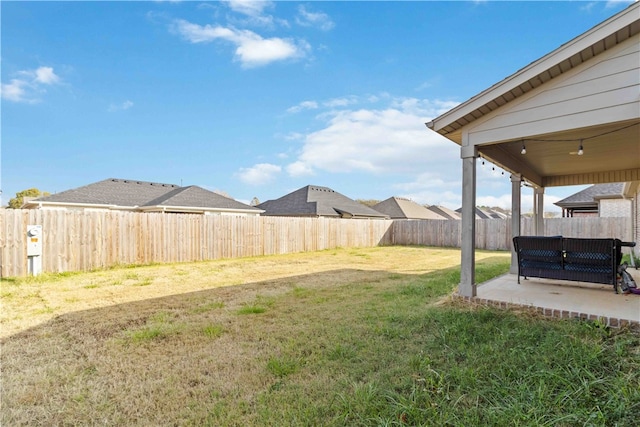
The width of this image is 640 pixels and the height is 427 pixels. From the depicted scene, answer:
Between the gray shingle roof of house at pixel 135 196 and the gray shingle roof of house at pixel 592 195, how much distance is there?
1878 centimetres

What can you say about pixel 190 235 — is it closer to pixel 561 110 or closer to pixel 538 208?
pixel 561 110

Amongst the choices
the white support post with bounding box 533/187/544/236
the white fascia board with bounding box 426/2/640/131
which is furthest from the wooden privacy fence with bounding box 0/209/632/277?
the white fascia board with bounding box 426/2/640/131

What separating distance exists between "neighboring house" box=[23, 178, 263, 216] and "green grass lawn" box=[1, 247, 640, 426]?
1224cm

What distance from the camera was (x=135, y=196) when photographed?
1755 cm

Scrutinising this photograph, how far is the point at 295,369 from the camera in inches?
111

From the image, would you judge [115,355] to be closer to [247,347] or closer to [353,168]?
[247,347]

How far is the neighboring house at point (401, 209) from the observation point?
102 feet

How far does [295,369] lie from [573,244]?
15.5 ft

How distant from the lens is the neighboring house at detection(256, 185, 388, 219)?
22.5m

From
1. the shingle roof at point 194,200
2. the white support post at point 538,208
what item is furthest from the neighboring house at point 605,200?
the shingle roof at point 194,200

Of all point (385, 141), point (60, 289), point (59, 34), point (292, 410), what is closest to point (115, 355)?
point (292, 410)

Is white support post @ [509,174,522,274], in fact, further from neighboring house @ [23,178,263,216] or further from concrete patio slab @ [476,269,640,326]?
neighboring house @ [23,178,263,216]

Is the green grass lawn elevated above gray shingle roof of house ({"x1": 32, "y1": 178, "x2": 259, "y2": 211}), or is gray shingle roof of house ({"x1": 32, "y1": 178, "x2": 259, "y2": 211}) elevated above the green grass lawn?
gray shingle roof of house ({"x1": 32, "y1": 178, "x2": 259, "y2": 211})

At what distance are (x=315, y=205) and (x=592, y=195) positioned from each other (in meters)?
16.1
